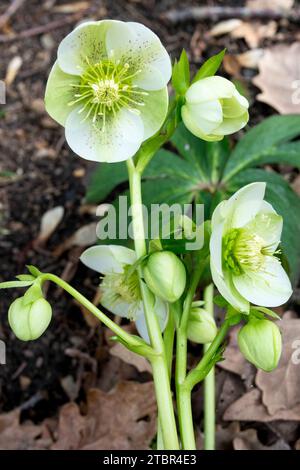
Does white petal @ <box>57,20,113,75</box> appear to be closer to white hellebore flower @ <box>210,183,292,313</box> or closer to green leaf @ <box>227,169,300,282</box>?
white hellebore flower @ <box>210,183,292,313</box>

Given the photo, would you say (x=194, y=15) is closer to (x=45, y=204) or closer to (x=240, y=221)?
(x=45, y=204)

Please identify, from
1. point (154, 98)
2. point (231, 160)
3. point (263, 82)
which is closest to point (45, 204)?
point (231, 160)

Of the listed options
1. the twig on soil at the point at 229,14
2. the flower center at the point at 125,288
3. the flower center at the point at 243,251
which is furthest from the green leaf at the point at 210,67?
the twig on soil at the point at 229,14

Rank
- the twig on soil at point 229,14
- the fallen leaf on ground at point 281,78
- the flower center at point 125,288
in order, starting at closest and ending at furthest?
the flower center at point 125,288 → the fallen leaf on ground at point 281,78 → the twig on soil at point 229,14

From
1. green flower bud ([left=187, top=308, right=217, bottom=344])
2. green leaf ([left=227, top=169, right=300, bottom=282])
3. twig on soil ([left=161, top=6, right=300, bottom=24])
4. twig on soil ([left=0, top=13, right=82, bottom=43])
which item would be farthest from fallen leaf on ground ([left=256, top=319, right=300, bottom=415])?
twig on soil ([left=0, top=13, right=82, bottom=43])

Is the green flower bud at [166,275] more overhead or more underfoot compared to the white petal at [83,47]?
more underfoot

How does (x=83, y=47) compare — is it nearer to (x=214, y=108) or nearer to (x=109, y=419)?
(x=214, y=108)

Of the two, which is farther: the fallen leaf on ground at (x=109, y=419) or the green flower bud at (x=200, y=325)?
the fallen leaf on ground at (x=109, y=419)

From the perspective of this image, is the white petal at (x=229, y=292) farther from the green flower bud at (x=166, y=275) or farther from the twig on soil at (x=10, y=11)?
the twig on soil at (x=10, y=11)
